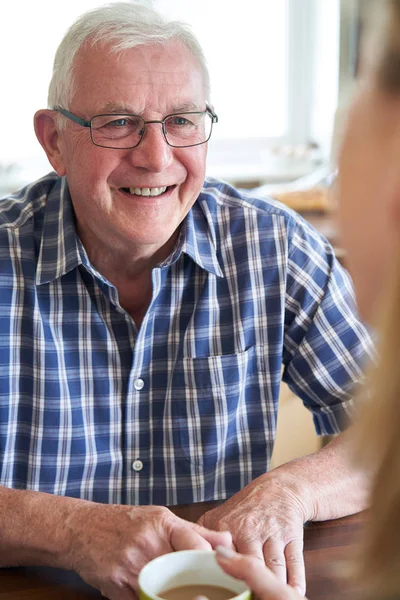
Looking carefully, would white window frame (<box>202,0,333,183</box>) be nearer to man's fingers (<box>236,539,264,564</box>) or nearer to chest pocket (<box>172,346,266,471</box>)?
chest pocket (<box>172,346,266,471</box>)

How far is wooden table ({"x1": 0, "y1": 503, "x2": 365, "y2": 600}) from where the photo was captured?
1.11 metres

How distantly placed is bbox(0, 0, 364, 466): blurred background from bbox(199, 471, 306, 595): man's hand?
2353 mm

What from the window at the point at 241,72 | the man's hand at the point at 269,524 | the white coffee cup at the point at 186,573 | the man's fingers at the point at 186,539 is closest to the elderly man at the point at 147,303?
the man's hand at the point at 269,524

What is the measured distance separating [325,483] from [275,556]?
0.82ft

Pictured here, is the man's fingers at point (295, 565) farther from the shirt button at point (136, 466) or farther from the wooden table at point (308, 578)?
the shirt button at point (136, 466)

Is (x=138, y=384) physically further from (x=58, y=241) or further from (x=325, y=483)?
(x=325, y=483)

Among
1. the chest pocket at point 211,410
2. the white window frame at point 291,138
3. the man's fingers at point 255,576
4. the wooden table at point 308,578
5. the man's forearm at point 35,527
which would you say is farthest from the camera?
the white window frame at point 291,138

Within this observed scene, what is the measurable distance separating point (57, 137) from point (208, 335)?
521mm

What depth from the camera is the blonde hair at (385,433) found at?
64 centimetres

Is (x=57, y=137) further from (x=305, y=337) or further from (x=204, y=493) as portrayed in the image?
(x=204, y=493)

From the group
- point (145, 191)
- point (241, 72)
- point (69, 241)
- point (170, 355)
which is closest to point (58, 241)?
point (69, 241)

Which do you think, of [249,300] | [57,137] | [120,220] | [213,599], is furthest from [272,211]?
[213,599]

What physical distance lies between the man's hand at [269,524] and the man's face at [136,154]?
547mm

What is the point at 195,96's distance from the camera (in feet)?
5.32
